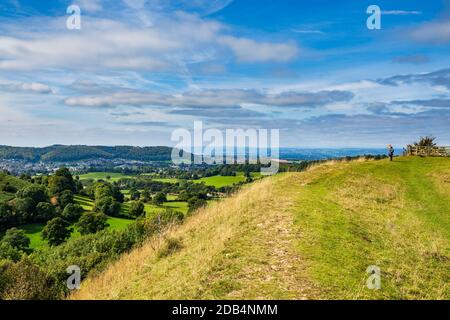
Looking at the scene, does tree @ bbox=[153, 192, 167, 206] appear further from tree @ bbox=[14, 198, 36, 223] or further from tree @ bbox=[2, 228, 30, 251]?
tree @ bbox=[2, 228, 30, 251]

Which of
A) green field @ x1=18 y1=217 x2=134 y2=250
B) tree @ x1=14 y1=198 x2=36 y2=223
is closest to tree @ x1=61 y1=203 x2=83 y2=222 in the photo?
green field @ x1=18 y1=217 x2=134 y2=250

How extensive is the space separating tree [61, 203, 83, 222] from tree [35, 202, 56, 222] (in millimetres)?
3650

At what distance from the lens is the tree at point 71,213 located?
11638 centimetres

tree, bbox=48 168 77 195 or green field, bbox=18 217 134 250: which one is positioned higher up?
tree, bbox=48 168 77 195

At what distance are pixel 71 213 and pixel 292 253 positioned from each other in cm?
11656

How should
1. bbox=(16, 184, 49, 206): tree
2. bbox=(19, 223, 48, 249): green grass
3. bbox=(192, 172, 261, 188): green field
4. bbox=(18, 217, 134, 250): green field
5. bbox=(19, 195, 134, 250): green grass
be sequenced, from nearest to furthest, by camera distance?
bbox=(19, 223, 48, 249): green grass, bbox=(19, 195, 134, 250): green grass, bbox=(18, 217, 134, 250): green field, bbox=(192, 172, 261, 188): green field, bbox=(16, 184, 49, 206): tree

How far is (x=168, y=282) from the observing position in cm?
1183

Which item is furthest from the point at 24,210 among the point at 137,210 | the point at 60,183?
the point at 137,210

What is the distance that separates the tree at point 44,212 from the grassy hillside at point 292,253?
10692 centimetres

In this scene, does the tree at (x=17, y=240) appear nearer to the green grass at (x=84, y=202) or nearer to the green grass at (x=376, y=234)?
the green grass at (x=84, y=202)

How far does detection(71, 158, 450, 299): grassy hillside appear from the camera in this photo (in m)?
10.9

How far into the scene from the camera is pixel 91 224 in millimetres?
100750
